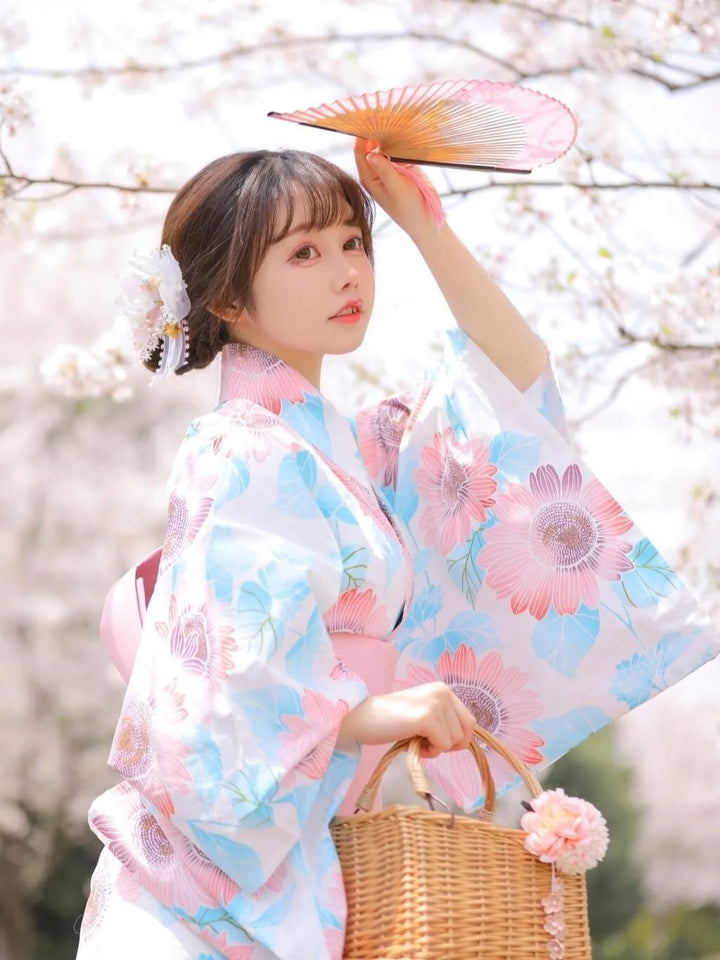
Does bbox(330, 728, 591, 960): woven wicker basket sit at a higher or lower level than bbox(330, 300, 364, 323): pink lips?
lower

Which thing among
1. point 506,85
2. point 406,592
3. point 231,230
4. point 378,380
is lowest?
point 378,380

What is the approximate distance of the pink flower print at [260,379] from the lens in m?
1.84

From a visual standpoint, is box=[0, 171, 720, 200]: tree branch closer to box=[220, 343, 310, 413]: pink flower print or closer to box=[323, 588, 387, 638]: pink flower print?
box=[220, 343, 310, 413]: pink flower print

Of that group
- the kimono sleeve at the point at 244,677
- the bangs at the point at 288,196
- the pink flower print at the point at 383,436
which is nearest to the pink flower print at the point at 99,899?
the kimono sleeve at the point at 244,677

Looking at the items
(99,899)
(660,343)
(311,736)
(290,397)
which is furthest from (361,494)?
(660,343)

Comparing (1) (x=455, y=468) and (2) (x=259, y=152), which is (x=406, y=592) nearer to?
(1) (x=455, y=468)

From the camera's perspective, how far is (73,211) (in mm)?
6977

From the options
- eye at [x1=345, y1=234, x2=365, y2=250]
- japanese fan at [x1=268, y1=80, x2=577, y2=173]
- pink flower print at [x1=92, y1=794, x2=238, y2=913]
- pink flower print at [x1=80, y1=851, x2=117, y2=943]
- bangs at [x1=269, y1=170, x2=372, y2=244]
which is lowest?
pink flower print at [x1=80, y1=851, x2=117, y2=943]

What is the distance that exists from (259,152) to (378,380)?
163 centimetres

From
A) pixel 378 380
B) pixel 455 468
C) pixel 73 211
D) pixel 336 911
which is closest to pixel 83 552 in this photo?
pixel 73 211

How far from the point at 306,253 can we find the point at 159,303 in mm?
253

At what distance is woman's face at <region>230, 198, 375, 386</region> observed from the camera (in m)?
1.82

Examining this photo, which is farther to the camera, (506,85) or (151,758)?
(506,85)

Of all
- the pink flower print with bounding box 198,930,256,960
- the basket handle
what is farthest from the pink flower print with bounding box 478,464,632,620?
the pink flower print with bounding box 198,930,256,960
